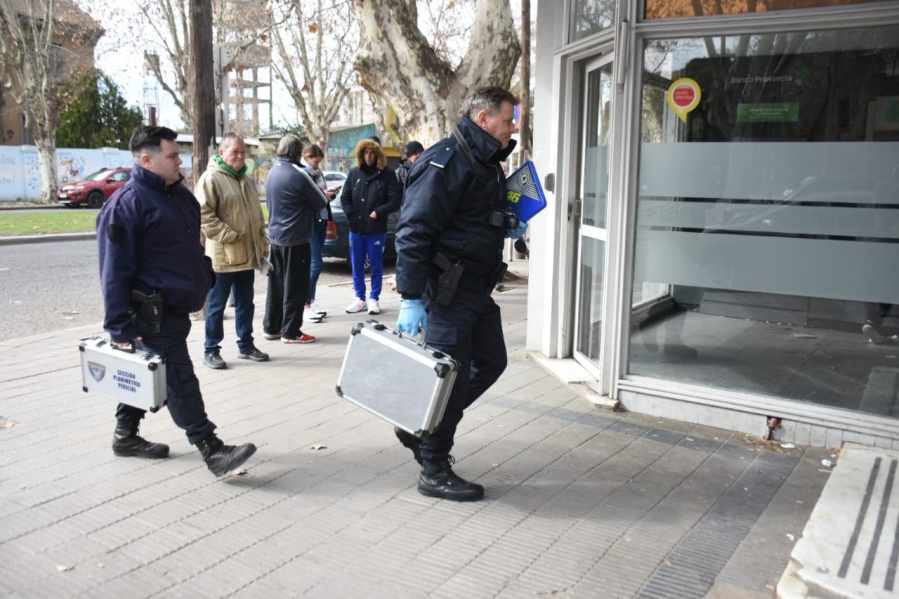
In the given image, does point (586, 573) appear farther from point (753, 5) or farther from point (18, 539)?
point (753, 5)

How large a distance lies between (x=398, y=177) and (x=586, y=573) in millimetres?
6851

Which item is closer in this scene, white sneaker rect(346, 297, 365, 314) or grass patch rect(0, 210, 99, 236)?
white sneaker rect(346, 297, 365, 314)

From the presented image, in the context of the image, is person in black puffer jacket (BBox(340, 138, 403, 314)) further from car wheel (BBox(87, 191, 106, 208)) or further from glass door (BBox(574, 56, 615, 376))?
car wheel (BBox(87, 191, 106, 208))

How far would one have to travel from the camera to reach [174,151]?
425cm

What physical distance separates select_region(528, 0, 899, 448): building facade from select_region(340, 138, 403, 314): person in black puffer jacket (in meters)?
3.54

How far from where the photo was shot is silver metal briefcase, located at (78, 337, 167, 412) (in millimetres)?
4000

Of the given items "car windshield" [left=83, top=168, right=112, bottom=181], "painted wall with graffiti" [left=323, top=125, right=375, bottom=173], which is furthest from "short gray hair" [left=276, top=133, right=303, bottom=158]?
"painted wall with graffiti" [left=323, top=125, right=375, bottom=173]

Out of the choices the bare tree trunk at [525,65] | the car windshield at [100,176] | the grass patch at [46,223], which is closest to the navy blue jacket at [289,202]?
the bare tree trunk at [525,65]

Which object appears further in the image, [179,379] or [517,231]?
[179,379]

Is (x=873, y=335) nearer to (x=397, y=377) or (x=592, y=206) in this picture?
(x=592, y=206)

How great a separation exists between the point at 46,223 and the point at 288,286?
1693 centimetres

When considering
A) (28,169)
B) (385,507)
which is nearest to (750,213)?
(385,507)

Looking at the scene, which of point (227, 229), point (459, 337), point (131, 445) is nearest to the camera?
point (459, 337)

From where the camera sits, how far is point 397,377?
12.5ft
